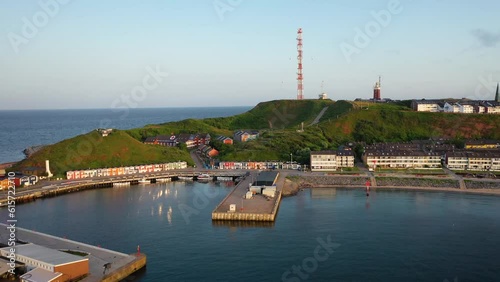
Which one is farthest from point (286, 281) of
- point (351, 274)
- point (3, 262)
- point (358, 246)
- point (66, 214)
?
point (66, 214)

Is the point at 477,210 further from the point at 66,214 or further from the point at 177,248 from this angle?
the point at 66,214

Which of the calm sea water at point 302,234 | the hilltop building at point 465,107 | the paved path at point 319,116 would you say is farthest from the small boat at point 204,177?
the hilltop building at point 465,107

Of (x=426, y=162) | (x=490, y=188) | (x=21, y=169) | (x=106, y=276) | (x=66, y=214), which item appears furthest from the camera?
(x=426, y=162)

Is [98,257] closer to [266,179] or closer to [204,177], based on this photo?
[266,179]

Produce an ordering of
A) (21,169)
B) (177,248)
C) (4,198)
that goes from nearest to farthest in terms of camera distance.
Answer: (177,248) → (4,198) → (21,169)

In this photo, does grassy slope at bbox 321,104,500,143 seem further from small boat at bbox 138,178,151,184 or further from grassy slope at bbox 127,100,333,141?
small boat at bbox 138,178,151,184

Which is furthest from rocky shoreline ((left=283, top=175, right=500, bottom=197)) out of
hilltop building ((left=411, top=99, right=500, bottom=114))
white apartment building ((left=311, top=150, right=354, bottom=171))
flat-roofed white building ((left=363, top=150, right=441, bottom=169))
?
hilltop building ((left=411, top=99, right=500, bottom=114))

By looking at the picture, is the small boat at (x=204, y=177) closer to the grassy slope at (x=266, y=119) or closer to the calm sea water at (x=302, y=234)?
the calm sea water at (x=302, y=234)
